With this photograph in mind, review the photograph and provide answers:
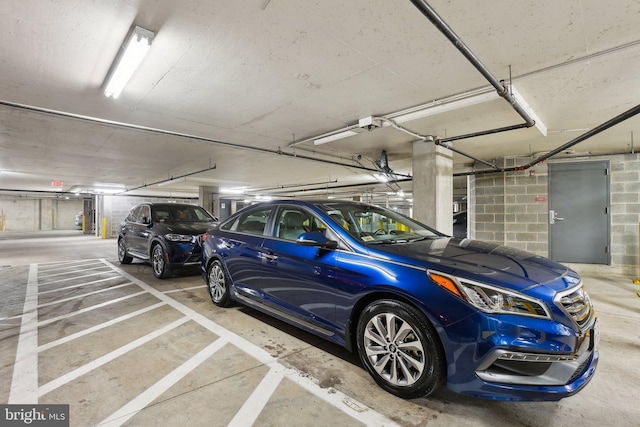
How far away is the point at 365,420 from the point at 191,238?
4421 millimetres

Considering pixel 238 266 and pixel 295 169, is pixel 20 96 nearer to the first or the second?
pixel 238 266

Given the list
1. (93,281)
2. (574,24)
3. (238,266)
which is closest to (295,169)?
(93,281)

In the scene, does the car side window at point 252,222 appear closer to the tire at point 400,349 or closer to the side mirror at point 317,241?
the side mirror at point 317,241

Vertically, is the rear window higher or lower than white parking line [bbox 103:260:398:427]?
higher

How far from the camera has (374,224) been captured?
304cm

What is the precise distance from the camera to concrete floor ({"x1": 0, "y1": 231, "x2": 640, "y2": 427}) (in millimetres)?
1812

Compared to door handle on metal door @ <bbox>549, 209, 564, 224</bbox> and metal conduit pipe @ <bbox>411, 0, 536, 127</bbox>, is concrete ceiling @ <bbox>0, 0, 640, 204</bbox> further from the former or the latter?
door handle on metal door @ <bbox>549, 209, 564, 224</bbox>

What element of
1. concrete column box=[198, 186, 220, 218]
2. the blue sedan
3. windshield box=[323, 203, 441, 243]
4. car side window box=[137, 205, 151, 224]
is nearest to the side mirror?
the blue sedan

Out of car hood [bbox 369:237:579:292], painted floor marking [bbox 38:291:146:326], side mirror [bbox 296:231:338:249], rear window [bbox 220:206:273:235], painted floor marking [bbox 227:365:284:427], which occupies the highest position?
rear window [bbox 220:206:273:235]

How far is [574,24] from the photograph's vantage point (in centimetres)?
248

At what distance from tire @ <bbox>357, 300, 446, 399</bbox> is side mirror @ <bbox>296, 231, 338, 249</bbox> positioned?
0.56 metres

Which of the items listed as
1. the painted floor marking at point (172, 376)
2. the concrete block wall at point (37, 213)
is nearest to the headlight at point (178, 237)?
the painted floor marking at point (172, 376)

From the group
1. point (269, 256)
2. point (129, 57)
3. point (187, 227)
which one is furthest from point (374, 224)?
point (187, 227)

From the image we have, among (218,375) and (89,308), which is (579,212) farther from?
(89,308)
